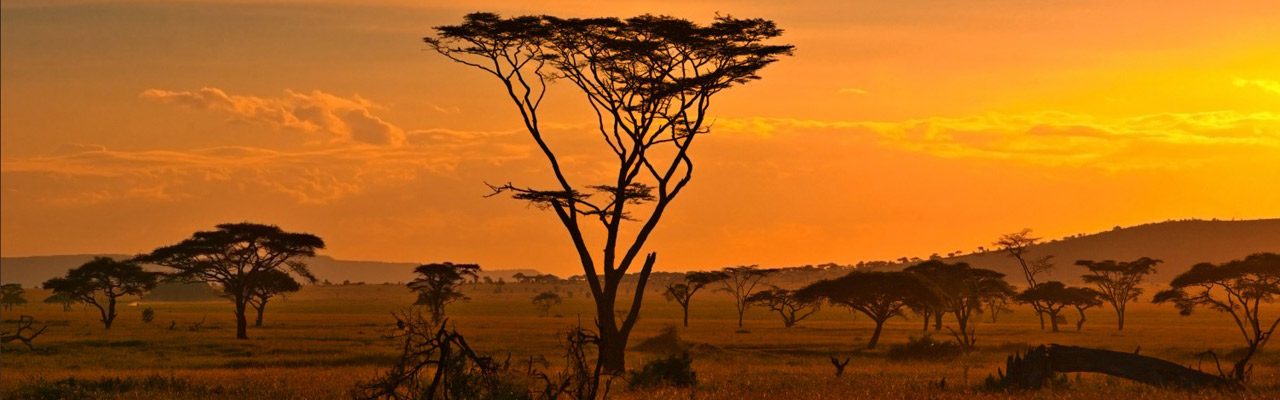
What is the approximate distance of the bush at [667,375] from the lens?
2984 centimetres

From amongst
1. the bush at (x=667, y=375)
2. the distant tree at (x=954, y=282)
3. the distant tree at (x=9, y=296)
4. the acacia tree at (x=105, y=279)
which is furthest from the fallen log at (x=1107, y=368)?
the distant tree at (x=9, y=296)

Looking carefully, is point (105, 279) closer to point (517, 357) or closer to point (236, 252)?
point (236, 252)

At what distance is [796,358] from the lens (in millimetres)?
55906

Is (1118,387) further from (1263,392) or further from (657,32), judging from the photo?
(657,32)

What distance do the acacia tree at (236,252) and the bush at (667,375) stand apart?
52014 millimetres

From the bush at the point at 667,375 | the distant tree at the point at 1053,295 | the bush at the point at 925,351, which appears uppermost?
the distant tree at the point at 1053,295

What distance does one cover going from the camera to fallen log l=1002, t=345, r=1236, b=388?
26.7 meters

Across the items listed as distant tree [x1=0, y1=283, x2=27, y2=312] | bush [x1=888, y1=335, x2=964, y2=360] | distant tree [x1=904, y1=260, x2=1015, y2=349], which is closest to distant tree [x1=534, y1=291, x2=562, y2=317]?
distant tree [x1=0, y1=283, x2=27, y2=312]

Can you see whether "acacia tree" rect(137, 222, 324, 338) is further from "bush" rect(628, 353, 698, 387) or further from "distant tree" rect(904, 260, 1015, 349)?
"bush" rect(628, 353, 698, 387)

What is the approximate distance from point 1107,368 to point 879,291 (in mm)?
46152

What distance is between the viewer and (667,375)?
3069 cm

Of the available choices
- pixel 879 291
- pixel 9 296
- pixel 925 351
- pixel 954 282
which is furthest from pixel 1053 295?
pixel 9 296

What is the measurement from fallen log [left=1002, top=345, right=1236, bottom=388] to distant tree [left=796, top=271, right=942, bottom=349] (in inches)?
1640

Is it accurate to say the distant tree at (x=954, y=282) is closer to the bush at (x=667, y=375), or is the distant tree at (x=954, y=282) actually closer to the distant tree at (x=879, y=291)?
the distant tree at (x=879, y=291)
